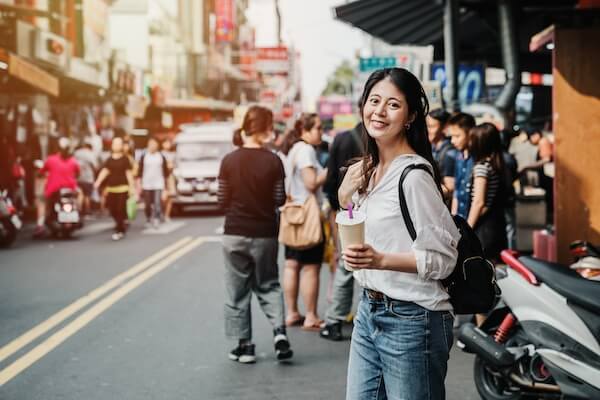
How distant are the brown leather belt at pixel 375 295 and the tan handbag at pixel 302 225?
4867 millimetres

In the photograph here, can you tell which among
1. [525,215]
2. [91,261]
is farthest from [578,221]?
[91,261]

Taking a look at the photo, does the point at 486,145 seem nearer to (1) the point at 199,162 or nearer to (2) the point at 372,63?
(1) the point at 199,162

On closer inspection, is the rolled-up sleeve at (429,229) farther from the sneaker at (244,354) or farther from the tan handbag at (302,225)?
the tan handbag at (302,225)

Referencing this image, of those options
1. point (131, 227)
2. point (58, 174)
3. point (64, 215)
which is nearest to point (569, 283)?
point (64, 215)

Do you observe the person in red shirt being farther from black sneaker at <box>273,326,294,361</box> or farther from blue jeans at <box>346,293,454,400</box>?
blue jeans at <box>346,293,454,400</box>

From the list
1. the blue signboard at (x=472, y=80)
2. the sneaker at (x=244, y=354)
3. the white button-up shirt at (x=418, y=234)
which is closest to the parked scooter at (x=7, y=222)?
the blue signboard at (x=472, y=80)

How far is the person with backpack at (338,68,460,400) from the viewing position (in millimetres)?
3309

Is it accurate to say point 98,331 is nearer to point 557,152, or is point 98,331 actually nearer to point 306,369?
point 306,369

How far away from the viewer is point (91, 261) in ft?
45.1

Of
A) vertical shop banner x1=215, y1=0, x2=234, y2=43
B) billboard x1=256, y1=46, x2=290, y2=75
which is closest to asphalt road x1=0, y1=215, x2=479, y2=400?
billboard x1=256, y1=46, x2=290, y2=75

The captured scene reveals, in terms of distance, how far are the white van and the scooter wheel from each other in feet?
56.9

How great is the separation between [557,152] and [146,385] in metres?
4.48

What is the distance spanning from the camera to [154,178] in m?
19.2

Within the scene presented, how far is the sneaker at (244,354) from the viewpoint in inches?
283
